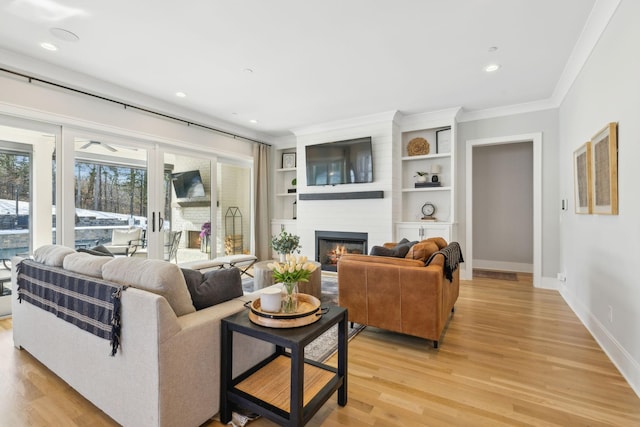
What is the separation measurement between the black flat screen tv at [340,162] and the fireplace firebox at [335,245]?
90 cm

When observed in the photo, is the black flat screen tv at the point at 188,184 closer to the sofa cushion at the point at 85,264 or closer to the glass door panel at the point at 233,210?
the glass door panel at the point at 233,210

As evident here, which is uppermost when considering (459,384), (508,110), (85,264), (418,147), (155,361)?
(508,110)

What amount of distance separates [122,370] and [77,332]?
0.51 meters

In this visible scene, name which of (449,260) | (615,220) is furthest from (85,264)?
(615,220)

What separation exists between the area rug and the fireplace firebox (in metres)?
2.03

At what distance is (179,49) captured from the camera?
2912 millimetres

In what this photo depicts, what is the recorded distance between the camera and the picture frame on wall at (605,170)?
2230mm

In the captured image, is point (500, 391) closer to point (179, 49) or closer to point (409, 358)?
point (409, 358)

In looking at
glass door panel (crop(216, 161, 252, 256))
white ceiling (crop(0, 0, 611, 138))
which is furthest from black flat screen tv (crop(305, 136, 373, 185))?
glass door panel (crop(216, 161, 252, 256))

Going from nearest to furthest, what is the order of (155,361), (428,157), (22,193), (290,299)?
(155,361) → (290,299) → (22,193) → (428,157)

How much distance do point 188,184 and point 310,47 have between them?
3.04 metres

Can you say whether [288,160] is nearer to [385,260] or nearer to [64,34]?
[64,34]

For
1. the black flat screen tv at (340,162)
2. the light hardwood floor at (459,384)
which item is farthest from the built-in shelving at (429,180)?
the light hardwood floor at (459,384)

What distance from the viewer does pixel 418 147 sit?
4980 millimetres
